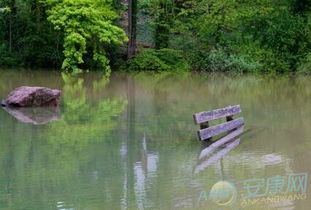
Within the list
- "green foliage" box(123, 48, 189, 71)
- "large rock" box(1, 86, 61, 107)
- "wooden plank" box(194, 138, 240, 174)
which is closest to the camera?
"wooden plank" box(194, 138, 240, 174)

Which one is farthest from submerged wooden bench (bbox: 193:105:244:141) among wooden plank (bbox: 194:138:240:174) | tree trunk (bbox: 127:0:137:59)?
tree trunk (bbox: 127:0:137:59)

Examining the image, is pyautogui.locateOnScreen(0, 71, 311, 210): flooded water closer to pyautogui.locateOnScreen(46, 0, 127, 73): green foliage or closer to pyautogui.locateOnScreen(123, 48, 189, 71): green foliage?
pyautogui.locateOnScreen(46, 0, 127, 73): green foliage

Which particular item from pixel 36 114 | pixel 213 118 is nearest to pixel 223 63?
pixel 36 114

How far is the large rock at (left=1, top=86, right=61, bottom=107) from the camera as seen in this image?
588 inches

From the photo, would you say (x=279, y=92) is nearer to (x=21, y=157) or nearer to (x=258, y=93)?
(x=258, y=93)

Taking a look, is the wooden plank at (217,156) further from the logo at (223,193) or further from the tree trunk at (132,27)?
the tree trunk at (132,27)

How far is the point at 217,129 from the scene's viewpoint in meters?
11.1

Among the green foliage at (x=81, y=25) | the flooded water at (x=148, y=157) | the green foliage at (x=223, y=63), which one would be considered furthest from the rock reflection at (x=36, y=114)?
the green foliage at (x=223, y=63)

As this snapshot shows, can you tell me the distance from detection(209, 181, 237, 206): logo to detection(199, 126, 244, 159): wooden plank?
174 cm

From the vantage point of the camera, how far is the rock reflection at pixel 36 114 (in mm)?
13008

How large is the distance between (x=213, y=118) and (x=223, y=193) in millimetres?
3785

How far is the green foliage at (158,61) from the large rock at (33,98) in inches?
561

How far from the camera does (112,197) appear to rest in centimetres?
714

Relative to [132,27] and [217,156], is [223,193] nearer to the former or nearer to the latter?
[217,156]
